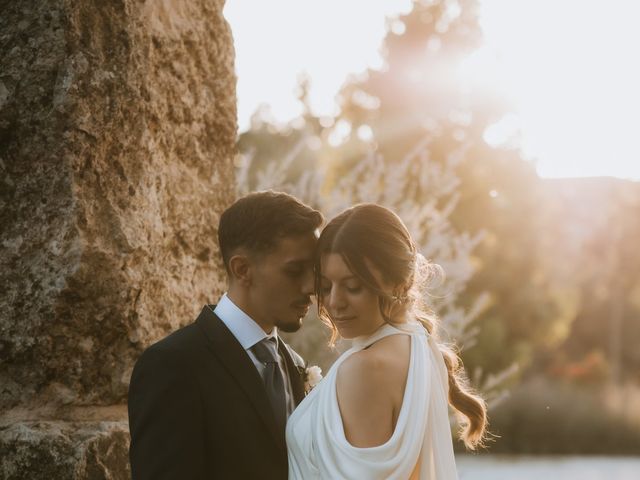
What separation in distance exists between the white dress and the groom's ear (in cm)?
43

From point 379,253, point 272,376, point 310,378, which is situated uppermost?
point 379,253

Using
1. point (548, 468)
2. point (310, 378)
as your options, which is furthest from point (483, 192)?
point (310, 378)

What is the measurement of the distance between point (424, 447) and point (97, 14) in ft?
5.62

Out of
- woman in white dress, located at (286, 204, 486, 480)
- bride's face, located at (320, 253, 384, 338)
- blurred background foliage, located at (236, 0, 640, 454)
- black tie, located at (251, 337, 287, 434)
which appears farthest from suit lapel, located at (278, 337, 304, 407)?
blurred background foliage, located at (236, 0, 640, 454)

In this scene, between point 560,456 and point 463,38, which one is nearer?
point 560,456

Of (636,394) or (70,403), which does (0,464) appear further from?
(636,394)

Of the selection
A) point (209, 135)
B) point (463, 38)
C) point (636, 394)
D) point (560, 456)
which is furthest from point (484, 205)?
point (209, 135)

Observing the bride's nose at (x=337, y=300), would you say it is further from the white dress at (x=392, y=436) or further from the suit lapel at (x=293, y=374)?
the suit lapel at (x=293, y=374)

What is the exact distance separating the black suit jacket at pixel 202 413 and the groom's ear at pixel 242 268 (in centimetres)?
16

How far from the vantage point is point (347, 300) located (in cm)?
255

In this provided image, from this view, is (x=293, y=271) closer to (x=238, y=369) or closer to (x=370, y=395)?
(x=238, y=369)

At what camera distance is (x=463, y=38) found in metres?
18.6

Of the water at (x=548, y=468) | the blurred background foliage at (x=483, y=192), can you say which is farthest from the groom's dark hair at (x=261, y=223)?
the water at (x=548, y=468)

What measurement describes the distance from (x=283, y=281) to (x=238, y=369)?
0.35 meters
